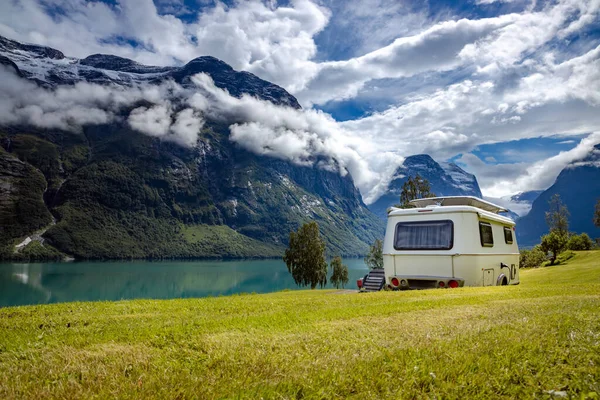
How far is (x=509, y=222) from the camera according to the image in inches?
832

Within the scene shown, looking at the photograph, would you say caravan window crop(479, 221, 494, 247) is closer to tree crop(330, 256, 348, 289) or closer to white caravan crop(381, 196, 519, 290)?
white caravan crop(381, 196, 519, 290)

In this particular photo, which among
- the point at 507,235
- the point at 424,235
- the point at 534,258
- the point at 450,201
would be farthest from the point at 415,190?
the point at 424,235

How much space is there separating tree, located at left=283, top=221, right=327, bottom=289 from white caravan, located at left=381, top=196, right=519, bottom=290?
4850 centimetres

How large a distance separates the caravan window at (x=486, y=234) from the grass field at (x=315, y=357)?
8.70 m

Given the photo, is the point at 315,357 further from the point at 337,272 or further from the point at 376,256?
the point at 376,256

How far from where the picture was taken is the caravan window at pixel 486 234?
16734mm

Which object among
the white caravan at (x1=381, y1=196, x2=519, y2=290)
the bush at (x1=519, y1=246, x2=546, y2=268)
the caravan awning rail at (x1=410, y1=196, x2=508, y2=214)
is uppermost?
the caravan awning rail at (x1=410, y1=196, x2=508, y2=214)

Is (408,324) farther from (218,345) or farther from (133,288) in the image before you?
(133,288)

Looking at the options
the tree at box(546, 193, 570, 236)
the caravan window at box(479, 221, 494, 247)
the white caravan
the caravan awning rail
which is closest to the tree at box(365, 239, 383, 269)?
the tree at box(546, 193, 570, 236)

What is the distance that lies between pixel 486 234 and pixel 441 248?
106 inches

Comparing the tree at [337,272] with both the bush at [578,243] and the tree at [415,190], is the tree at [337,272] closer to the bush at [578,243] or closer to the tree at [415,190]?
the tree at [415,190]

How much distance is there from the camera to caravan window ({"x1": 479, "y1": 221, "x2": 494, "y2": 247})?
16.7 meters

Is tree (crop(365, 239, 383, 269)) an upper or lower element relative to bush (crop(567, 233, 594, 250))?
lower

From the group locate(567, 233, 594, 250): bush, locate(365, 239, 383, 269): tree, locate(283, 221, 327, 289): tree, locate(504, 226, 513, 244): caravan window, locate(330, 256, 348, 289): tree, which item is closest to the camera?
locate(504, 226, 513, 244): caravan window
